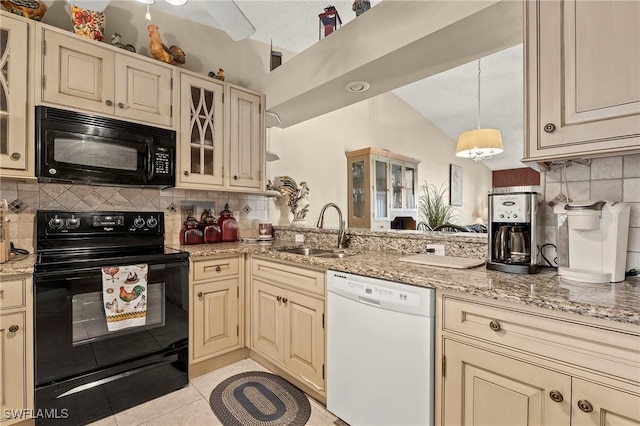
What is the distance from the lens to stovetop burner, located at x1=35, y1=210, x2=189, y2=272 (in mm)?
1719

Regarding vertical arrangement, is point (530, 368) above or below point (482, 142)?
below

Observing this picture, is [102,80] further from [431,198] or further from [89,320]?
[431,198]

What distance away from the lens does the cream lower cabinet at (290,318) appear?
1.74 metres

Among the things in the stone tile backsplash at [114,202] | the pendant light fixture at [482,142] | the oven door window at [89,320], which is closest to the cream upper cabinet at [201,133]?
the stone tile backsplash at [114,202]

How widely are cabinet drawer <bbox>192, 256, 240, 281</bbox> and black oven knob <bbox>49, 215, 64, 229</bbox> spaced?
837 mm

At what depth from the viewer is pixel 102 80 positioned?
1.94 metres

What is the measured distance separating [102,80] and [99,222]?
91 cm

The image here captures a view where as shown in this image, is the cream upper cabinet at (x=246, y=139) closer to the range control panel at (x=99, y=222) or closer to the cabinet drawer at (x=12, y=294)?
the range control panel at (x=99, y=222)

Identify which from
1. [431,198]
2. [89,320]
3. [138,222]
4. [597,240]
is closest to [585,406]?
[597,240]

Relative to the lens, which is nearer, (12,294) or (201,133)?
(12,294)

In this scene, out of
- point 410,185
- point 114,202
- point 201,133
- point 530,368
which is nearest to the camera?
point 530,368

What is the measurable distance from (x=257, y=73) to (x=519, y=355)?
303 cm

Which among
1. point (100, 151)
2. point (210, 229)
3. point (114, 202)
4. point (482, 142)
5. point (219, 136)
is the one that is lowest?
point (210, 229)

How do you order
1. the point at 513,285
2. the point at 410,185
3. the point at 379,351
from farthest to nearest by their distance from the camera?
1. the point at 410,185
2. the point at 379,351
3. the point at 513,285
